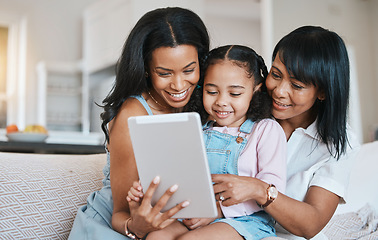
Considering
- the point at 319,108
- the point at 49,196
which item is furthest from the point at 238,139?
the point at 49,196

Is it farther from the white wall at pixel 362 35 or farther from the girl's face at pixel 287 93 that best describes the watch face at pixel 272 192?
the white wall at pixel 362 35

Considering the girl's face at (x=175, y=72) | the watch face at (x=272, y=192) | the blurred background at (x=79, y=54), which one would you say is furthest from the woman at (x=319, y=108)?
the blurred background at (x=79, y=54)

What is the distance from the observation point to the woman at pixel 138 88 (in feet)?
4.23

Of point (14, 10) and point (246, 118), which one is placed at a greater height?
point (14, 10)

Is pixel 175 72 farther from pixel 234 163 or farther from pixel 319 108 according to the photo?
pixel 319 108

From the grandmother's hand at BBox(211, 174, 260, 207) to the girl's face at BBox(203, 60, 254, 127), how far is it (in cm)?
29

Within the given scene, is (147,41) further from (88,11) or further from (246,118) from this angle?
(88,11)

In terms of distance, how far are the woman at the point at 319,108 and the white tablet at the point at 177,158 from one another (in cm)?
40

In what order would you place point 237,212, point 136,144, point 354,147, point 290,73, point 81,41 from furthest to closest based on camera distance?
point 81,41 < point 354,147 < point 290,73 < point 237,212 < point 136,144

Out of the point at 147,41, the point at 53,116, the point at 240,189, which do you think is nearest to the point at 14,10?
the point at 53,116

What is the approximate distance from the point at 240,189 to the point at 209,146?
274 mm

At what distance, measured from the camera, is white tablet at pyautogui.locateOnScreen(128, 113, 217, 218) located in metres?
0.96

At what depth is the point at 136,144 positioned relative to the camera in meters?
1.04

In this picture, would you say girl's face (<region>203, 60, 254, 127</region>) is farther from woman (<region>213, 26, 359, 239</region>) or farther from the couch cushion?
the couch cushion
